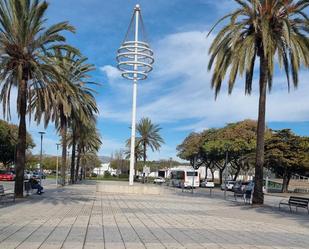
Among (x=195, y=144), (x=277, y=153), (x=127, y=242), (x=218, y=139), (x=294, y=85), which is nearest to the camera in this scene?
(x=127, y=242)

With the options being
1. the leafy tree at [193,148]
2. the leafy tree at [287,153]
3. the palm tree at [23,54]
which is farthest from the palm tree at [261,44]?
the leafy tree at [193,148]

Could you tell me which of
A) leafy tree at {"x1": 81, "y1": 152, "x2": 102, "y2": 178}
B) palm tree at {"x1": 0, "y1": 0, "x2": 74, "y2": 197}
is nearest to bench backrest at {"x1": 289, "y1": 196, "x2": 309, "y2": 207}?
palm tree at {"x1": 0, "y1": 0, "x2": 74, "y2": 197}

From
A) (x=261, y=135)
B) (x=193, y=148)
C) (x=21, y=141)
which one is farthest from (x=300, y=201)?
(x=193, y=148)

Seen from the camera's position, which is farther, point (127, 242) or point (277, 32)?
point (277, 32)

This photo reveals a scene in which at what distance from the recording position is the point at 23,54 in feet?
82.8

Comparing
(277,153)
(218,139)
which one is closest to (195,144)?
(218,139)

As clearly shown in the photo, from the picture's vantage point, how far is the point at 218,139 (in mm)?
77375

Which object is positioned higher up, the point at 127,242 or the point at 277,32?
the point at 277,32

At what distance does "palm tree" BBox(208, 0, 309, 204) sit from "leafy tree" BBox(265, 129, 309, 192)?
111 feet

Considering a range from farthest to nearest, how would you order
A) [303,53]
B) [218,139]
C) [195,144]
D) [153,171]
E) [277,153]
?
[153,171] < [195,144] < [218,139] < [277,153] < [303,53]

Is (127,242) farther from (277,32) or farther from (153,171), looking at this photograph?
(153,171)

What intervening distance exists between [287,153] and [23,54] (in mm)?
43504

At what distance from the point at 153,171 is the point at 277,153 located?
10055cm

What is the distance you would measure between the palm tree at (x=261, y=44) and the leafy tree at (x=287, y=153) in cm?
3398
